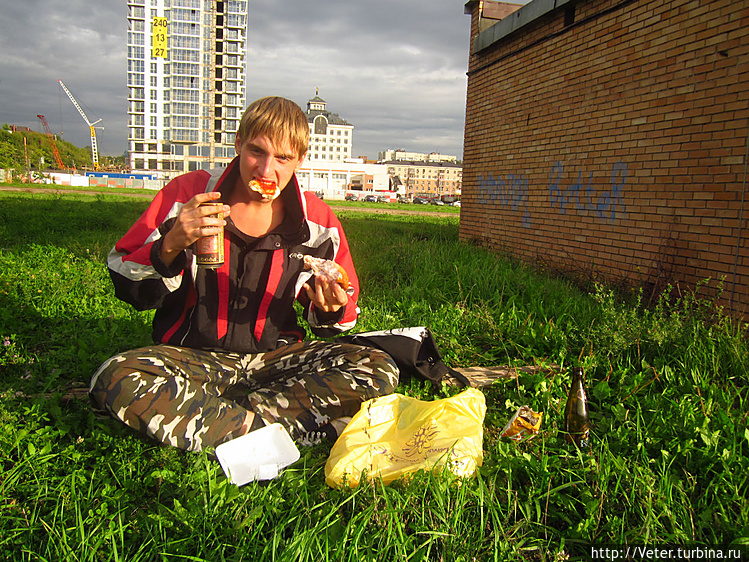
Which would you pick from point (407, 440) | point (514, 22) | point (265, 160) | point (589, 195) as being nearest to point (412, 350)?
point (407, 440)

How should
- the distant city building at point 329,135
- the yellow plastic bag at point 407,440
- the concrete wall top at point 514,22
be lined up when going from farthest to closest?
the distant city building at point 329,135 → the concrete wall top at point 514,22 → the yellow plastic bag at point 407,440

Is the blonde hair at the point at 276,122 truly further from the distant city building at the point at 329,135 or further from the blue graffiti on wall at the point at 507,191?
the distant city building at the point at 329,135

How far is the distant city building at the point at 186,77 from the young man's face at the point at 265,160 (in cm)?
10261

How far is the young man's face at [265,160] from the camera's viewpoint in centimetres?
278

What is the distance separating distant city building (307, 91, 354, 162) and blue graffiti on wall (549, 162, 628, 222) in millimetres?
142093

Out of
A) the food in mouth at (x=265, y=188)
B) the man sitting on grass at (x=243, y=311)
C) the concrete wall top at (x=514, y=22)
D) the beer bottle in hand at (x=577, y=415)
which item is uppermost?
the concrete wall top at (x=514, y=22)

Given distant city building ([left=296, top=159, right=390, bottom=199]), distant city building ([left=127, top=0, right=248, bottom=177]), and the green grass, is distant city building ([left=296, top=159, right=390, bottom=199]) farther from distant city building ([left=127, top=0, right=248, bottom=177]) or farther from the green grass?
the green grass

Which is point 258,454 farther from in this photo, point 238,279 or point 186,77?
Result: point 186,77

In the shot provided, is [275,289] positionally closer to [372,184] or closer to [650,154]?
[650,154]

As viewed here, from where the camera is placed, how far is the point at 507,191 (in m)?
9.18

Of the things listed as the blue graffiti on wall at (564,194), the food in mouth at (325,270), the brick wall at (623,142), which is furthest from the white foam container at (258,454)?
the blue graffiti on wall at (564,194)

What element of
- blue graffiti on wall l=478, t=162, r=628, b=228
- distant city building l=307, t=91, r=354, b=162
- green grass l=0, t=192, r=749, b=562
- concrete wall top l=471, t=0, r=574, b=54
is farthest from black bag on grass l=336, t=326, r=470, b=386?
distant city building l=307, t=91, r=354, b=162

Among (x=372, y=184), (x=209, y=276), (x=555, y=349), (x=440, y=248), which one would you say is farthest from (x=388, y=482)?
(x=372, y=184)

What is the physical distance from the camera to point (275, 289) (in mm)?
3012
